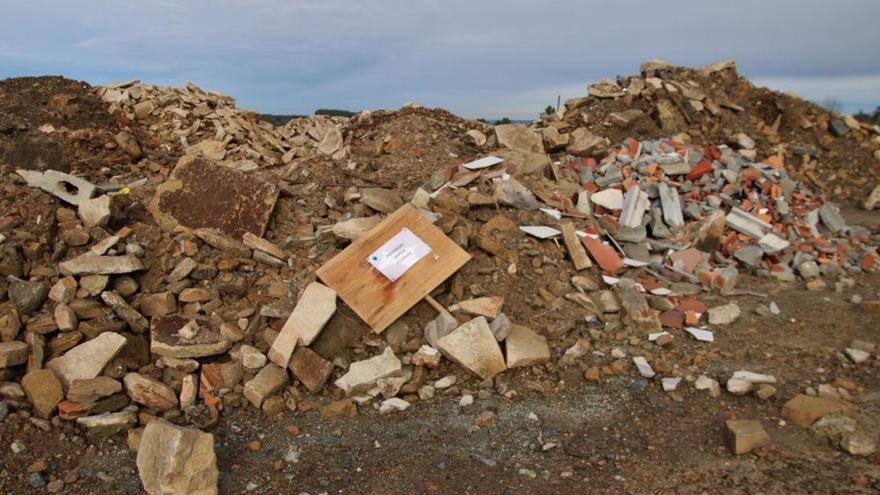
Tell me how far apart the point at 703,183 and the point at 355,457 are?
6790 mm

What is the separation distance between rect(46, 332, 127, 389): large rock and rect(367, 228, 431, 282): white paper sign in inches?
82.5

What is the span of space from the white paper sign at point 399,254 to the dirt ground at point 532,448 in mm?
1185

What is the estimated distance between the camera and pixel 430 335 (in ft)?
15.5

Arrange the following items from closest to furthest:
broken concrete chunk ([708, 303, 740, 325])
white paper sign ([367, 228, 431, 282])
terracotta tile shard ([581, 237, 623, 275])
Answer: white paper sign ([367, 228, 431, 282]) < broken concrete chunk ([708, 303, 740, 325]) < terracotta tile shard ([581, 237, 623, 275])

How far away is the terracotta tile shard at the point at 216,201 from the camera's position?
5504mm

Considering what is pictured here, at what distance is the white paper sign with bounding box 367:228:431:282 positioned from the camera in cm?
494

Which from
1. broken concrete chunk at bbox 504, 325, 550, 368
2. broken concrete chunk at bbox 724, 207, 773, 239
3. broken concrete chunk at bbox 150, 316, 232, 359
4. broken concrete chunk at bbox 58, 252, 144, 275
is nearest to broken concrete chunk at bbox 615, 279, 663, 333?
broken concrete chunk at bbox 504, 325, 550, 368

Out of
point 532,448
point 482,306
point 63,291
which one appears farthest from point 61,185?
point 532,448

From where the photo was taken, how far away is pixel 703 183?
8.29 m

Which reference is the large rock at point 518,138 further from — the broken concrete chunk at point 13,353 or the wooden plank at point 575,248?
the broken concrete chunk at point 13,353

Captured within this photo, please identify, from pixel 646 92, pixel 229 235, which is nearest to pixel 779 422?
pixel 229 235

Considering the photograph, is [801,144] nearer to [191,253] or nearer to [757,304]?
[757,304]

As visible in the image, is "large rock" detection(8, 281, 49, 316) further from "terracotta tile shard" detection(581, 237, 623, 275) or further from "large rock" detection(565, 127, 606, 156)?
"large rock" detection(565, 127, 606, 156)

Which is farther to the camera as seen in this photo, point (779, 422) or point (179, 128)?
point (179, 128)
